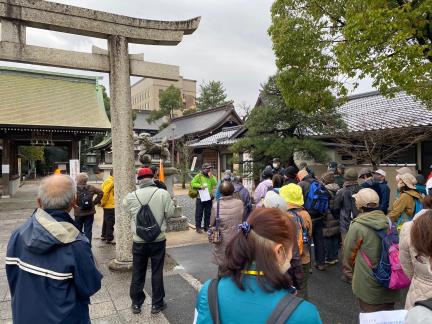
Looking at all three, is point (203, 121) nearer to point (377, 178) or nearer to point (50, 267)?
point (377, 178)

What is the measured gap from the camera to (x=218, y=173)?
2069 cm

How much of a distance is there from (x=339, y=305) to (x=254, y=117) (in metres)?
7.28

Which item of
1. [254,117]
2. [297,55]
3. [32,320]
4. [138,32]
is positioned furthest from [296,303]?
[254,117]

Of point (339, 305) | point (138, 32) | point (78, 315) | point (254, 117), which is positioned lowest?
point (339, 305)

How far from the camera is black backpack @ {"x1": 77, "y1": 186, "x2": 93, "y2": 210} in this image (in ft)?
20.2

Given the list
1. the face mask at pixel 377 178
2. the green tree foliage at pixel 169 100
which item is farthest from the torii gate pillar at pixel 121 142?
the green tree foliage at pixel 169 100

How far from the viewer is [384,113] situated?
38.6 ft

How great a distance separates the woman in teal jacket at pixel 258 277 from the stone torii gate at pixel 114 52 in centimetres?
421

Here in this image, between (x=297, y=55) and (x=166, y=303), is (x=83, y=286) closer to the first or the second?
(x=166, y=303)

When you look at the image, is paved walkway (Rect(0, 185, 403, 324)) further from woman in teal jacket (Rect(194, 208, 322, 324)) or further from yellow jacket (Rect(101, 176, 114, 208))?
woman in teal jacket (Rect(194, 208, 322, 324))

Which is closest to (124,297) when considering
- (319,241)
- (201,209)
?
(319,241)

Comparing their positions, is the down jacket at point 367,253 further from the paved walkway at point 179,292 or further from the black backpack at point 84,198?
the black backpack at point 84,198

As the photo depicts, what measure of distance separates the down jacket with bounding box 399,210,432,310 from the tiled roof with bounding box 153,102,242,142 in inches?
892

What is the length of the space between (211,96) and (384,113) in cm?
3053
